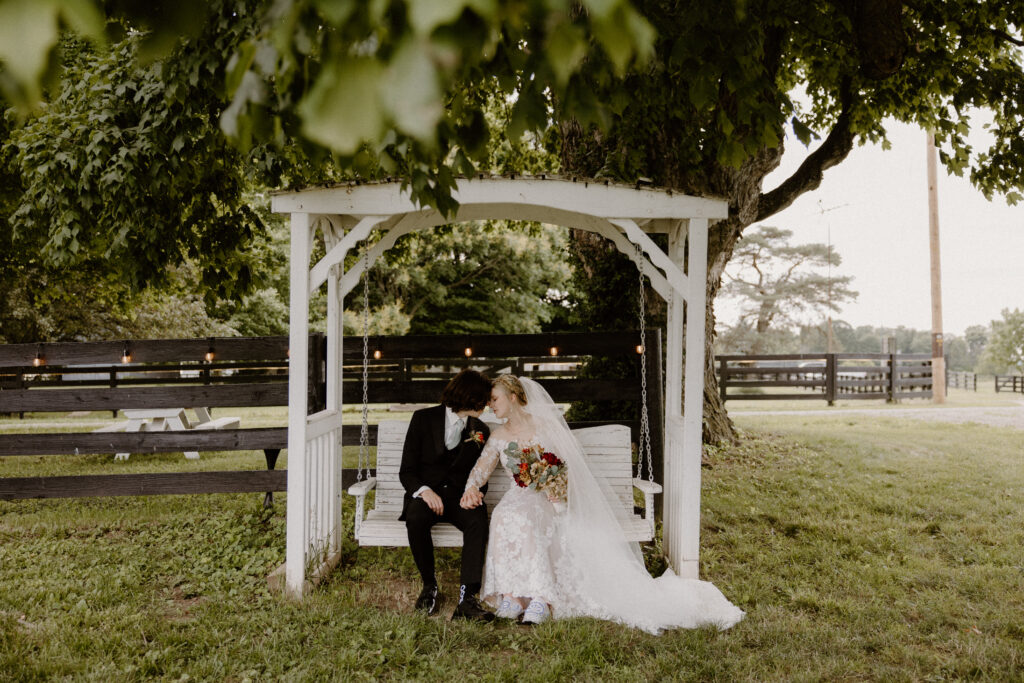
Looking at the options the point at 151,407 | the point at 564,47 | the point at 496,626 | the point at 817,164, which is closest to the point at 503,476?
the point at 496,626

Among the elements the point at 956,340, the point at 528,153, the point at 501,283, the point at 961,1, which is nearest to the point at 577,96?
the point at 961,1

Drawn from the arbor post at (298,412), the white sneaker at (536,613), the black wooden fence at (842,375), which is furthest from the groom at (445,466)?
the black wooden fence at (842,375)

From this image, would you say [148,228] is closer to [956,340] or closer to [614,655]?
[614,655]

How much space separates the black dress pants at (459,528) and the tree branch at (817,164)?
6173mm

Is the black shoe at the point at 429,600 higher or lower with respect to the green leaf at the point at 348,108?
lower

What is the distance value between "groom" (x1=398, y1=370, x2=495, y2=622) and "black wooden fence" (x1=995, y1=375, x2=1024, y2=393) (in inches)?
1246

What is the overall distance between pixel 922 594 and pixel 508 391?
3.14 meters

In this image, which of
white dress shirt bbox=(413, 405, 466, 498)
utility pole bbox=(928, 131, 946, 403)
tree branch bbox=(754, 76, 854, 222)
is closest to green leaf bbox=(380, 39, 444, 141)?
white dress shirt bbox=(413, 405, 466, 498)

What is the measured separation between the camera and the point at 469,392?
4.70m

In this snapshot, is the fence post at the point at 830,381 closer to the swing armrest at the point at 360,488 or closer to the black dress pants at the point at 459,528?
the black dress pants at the point at 459,528

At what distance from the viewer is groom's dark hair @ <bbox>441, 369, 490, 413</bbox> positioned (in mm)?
4695

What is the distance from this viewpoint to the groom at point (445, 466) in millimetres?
4363

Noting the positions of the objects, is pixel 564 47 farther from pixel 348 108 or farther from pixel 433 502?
pixel 433 502

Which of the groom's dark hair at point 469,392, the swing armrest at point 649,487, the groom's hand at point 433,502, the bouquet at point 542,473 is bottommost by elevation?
the groom's hand at point 433,502
